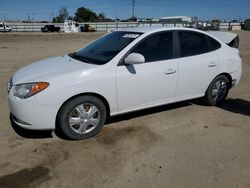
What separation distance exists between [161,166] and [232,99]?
11.2 ft

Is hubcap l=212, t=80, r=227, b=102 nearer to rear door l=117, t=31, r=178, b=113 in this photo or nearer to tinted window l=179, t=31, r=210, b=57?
tinted window l=179, t=31, r=210, b=57

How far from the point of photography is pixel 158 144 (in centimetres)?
397

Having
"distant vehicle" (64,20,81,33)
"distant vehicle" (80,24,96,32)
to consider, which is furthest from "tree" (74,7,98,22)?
"distant vehicle" (64,20,81,33)

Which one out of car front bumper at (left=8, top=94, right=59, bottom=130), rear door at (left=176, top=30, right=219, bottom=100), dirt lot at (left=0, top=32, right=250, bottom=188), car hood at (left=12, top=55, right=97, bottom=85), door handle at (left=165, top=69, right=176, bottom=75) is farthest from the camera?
rear door at (left=176, top=30, right=219, bottom=100)

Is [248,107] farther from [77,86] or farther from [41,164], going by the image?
[41,164]

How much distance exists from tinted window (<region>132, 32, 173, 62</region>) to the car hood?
3.01 ft

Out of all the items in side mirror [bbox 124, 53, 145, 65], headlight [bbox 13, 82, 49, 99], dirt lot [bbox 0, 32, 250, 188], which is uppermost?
side mirror [bbox 124, 53, 145, 65]

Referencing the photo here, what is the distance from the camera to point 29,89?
3699mm

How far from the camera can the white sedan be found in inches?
147

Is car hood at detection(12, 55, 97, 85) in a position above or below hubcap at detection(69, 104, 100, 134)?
above

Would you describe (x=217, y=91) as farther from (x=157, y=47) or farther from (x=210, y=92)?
(x=157, y=47)

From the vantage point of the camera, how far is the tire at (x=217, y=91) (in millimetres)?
5364

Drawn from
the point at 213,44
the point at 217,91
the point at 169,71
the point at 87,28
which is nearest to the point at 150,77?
the point at 169,71

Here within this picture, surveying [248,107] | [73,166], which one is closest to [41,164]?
[73,166]
